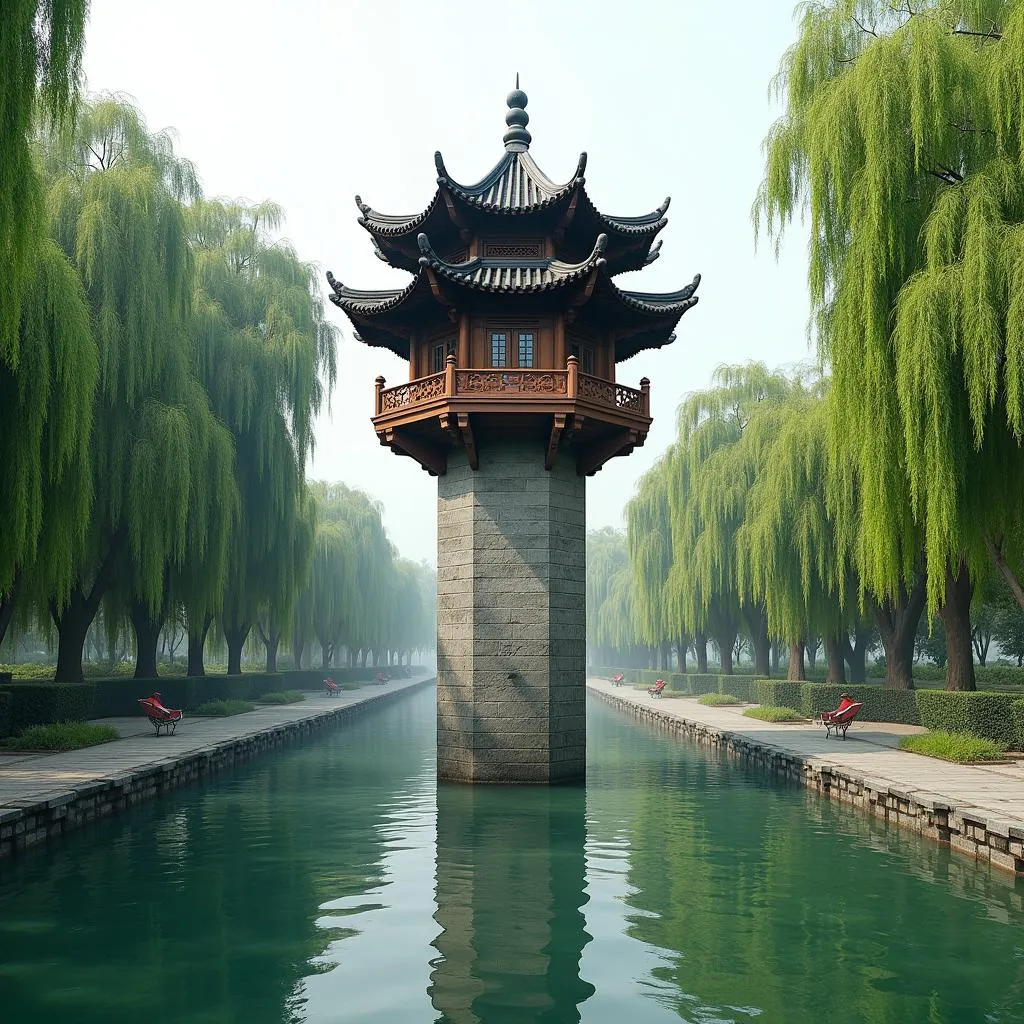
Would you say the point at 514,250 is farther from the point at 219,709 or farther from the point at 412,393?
the point at 219,709

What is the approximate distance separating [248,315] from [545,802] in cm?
2058

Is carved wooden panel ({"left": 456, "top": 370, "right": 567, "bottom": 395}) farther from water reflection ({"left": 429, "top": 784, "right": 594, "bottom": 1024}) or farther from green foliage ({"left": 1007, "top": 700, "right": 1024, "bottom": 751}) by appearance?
green foliage ({"left": 1007, "top": 700, "right": 1024, "bottom": 751})

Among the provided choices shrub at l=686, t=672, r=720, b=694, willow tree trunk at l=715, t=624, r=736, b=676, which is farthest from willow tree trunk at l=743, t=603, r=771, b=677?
shrub at l=686, t=672, r=720, b=694

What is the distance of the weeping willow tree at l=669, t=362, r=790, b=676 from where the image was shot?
36531 mm

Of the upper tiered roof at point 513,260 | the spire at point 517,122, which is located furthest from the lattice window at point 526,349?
the spire at point 517,122

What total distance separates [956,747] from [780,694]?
14732 mm

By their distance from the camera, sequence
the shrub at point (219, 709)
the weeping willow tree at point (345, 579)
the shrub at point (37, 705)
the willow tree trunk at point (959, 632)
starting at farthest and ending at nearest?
the weeping willow tree at point (345, 579), the shrub at point (219, 709), the willow tree trunk at point (959, 632), the shrub at point (37, 705)

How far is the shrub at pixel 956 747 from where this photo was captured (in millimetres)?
18797

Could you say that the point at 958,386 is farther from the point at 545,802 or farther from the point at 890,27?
the point at 545,802

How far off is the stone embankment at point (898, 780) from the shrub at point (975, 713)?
1219 mm

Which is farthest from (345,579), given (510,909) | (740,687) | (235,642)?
(510,909)

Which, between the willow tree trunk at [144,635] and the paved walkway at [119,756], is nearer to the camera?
the paved walkway at [119,756]

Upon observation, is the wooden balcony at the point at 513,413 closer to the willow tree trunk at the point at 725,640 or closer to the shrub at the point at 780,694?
the shrub at the point at 780,694

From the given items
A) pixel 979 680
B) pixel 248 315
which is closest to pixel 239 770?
pixel 248 315
